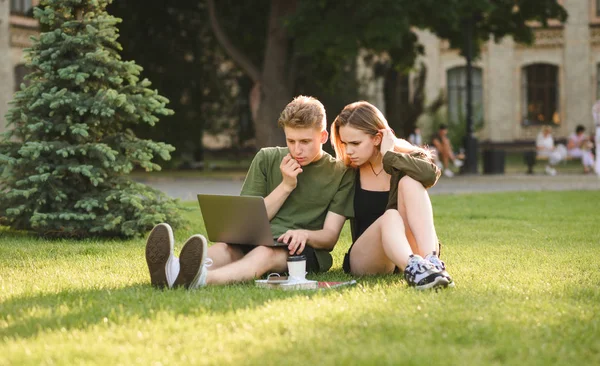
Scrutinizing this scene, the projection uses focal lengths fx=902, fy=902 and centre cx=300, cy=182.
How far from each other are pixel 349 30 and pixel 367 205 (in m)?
14.2

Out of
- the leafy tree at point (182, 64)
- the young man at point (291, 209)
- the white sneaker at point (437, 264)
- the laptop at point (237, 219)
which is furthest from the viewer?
the leafy tree at point (182, 64)

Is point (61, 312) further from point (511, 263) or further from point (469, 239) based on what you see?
point (469, 239)

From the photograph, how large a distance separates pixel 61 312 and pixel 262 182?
2015 mm

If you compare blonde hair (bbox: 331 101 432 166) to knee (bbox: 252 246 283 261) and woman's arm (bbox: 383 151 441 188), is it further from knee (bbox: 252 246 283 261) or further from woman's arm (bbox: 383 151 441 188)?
knee (bbox: 252 246 283 261)

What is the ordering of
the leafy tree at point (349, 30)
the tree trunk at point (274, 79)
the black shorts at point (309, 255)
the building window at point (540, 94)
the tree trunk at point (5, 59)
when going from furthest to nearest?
the building window at point (540, 94) → the tree trunk at point (5, 59) → the tree trunk at point (274, 79) → the leafy tree at point (349, 30) → the black shorts at point (309, 255)

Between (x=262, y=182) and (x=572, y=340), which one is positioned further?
(x=262, y=182)

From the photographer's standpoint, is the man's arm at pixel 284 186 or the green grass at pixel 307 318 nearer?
the green grass at pixel 307 318

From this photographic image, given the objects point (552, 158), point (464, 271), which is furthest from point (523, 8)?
point (464, 271)

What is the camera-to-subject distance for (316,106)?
6.03 metres

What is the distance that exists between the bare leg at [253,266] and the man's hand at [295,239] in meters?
0.12

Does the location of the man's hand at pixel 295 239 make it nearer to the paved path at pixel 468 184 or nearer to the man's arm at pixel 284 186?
the man's arm at pixel 284 186

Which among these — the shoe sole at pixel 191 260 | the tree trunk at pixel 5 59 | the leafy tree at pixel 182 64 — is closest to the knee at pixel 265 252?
the shoe sole at pixel 191 260

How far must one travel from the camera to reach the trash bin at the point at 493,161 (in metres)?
24.2

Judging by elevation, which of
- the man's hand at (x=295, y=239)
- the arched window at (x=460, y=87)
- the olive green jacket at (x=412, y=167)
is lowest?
the man's hand at (x=295, y=239)
